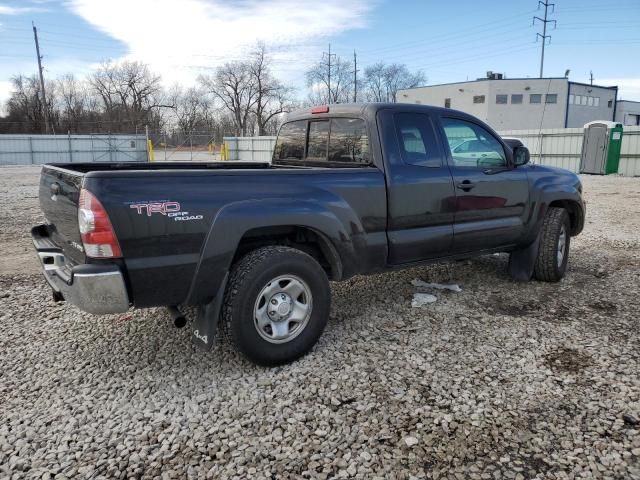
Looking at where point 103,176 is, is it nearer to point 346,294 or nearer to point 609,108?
point 346,294

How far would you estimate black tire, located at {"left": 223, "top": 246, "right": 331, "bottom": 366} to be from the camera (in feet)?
10.7

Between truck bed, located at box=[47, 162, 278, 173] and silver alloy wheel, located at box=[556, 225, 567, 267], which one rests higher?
truck bed, located at box=[47, 162, 278, 173]

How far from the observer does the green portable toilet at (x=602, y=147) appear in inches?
872

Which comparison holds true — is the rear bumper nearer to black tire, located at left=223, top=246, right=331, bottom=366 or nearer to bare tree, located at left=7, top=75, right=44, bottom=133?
black tire, located at left=223, top=246, right=331, bottom=366

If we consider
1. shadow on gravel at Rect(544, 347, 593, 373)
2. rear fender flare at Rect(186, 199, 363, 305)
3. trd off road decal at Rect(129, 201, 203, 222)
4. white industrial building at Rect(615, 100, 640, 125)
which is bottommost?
shadow on gravel at Rect(544, 347, 593, 373)

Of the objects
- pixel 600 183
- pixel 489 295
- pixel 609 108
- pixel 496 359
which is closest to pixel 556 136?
pixel 600 183

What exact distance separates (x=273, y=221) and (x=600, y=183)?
19195 millimetres

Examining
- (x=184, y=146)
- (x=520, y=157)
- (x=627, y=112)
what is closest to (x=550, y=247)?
(x=520, y=157)

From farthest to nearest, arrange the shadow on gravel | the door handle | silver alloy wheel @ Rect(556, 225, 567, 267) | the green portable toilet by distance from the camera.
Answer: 1. the green portable toilet
2. silver alloy wheel @ Rect(556, 225, 567, 267)
3. the door handle
4. the shadow on gravel

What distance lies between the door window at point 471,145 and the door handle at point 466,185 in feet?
0.50

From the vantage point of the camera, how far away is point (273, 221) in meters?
3.33

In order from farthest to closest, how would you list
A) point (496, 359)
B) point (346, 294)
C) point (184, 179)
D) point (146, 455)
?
point (346, 294) < point (496, 359) < point (184, 179) < point (146, 455)

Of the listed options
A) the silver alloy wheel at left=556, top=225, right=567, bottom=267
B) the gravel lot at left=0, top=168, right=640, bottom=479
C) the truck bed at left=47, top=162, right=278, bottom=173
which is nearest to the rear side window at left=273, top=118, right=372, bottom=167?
the truck bed at left=47, top=162, right=278, bottom=173

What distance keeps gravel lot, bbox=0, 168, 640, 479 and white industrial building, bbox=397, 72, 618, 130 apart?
51.1 m
